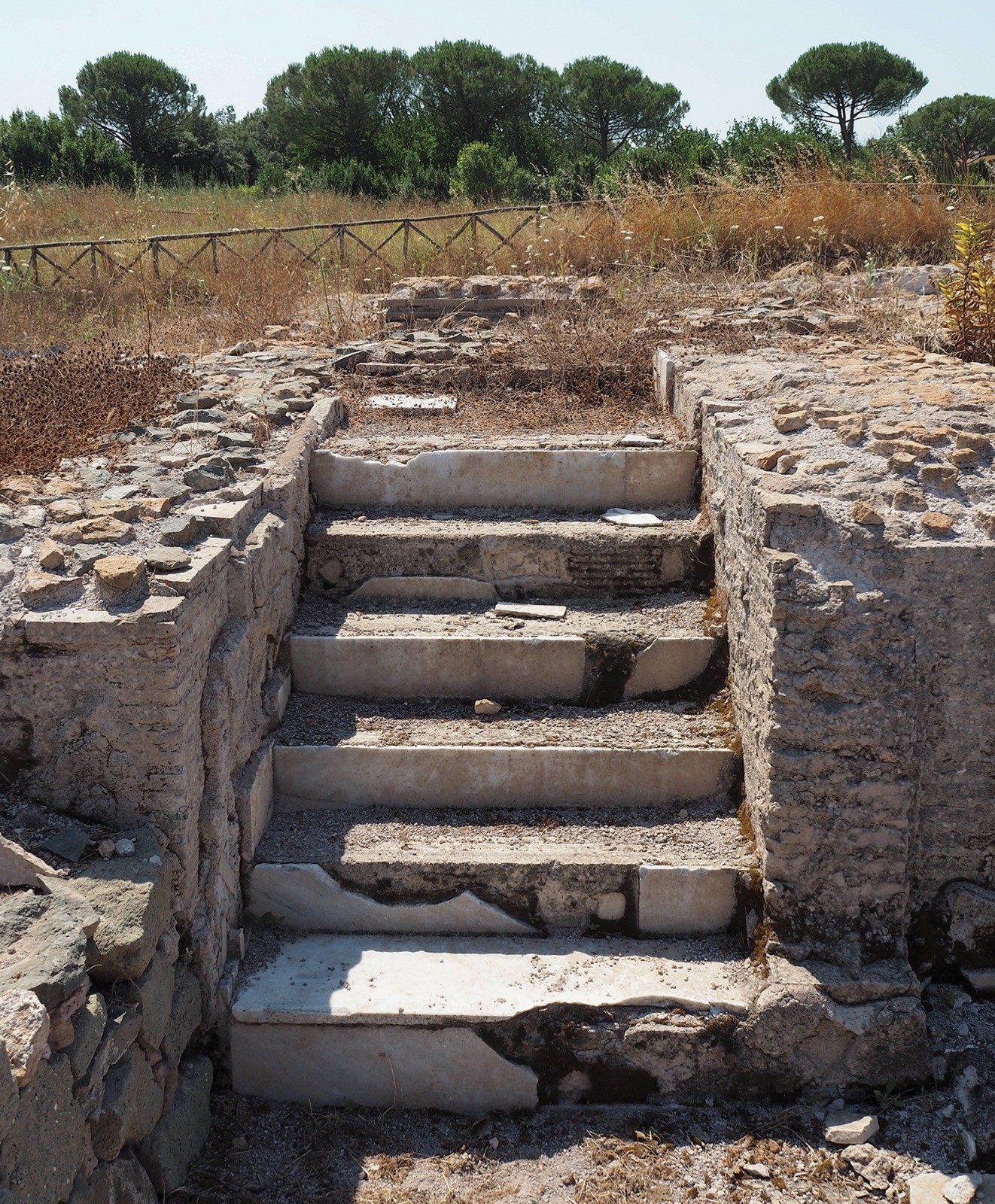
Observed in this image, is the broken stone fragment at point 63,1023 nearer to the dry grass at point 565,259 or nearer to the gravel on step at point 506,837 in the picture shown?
the gravel on step at point 506,837

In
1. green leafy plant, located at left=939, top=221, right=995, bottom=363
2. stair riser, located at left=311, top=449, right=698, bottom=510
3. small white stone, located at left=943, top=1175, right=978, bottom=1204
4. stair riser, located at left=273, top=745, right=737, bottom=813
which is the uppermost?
green leafy plant, located at left=939, top=221, right=995, bottom=363

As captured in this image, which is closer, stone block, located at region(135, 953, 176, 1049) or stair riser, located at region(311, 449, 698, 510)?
stone block, located at region(135, 953, 176, 1049)

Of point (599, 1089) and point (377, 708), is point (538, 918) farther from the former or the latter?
point (377, 708)

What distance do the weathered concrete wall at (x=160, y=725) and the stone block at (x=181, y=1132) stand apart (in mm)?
189

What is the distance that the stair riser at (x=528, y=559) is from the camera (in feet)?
14.4

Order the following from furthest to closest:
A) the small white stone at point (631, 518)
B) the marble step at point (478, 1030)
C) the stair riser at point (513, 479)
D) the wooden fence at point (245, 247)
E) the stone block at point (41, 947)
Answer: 1. the wooden fence at point (245, 247)
2. the stair riser at point (513, 479)
3. the small white stone at point (631, 518)
4. the marble step at point (478, 1030)
5. the stone block at point (41, 947)

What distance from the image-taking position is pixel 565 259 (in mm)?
9305

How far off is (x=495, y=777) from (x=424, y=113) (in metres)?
27.6

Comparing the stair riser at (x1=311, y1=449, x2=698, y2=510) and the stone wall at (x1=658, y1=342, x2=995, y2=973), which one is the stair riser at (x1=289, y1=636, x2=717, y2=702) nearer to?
the stone wall at (x1=658, y1=342, x2=995, y2=973)

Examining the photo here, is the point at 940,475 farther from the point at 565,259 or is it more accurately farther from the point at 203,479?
the point at 565,259

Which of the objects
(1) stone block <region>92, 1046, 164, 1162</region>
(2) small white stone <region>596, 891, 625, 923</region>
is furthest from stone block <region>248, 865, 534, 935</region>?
(1) stone block <region>92, 1046, 164, 1162</region>

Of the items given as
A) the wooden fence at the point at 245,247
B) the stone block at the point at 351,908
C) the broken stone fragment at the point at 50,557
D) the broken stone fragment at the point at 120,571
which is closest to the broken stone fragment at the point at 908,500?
the stone block at the point at 351,908

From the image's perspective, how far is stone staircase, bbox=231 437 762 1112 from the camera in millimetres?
3084

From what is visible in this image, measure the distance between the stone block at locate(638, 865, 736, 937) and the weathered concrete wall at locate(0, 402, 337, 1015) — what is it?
1340mm
